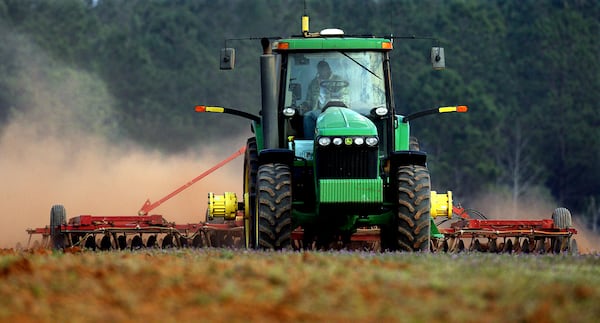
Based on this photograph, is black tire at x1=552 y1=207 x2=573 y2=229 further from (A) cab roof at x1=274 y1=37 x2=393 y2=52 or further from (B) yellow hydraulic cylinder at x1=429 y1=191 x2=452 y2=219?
(A) cab roof at x1=274 y1=37 x2=393 y2=52

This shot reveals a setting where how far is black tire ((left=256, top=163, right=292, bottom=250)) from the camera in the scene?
56.8ft

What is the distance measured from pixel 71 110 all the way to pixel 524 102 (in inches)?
781

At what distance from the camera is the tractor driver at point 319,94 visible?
1900 centimetres

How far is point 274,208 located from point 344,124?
1.33 m

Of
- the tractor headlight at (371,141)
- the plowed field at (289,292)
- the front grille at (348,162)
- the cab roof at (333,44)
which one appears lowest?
the plowed field at (289,292)

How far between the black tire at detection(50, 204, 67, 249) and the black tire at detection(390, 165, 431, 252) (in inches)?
225

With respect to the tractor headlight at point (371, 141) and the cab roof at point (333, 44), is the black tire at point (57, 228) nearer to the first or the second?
the cab roof at point (333, 44)

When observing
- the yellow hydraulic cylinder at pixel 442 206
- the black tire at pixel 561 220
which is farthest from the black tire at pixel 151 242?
the black tire at pixel 561 220

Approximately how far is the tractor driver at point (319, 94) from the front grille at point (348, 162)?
1.40 m

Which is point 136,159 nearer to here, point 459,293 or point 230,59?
point 230,59

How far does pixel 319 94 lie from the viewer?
19.2 meters

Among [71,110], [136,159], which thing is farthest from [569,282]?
[71,110]

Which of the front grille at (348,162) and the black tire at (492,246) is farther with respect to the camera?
the black tire at (492,246)

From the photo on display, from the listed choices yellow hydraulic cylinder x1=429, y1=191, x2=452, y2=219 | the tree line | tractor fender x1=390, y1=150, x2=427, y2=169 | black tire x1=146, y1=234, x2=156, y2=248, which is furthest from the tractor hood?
the tree line
